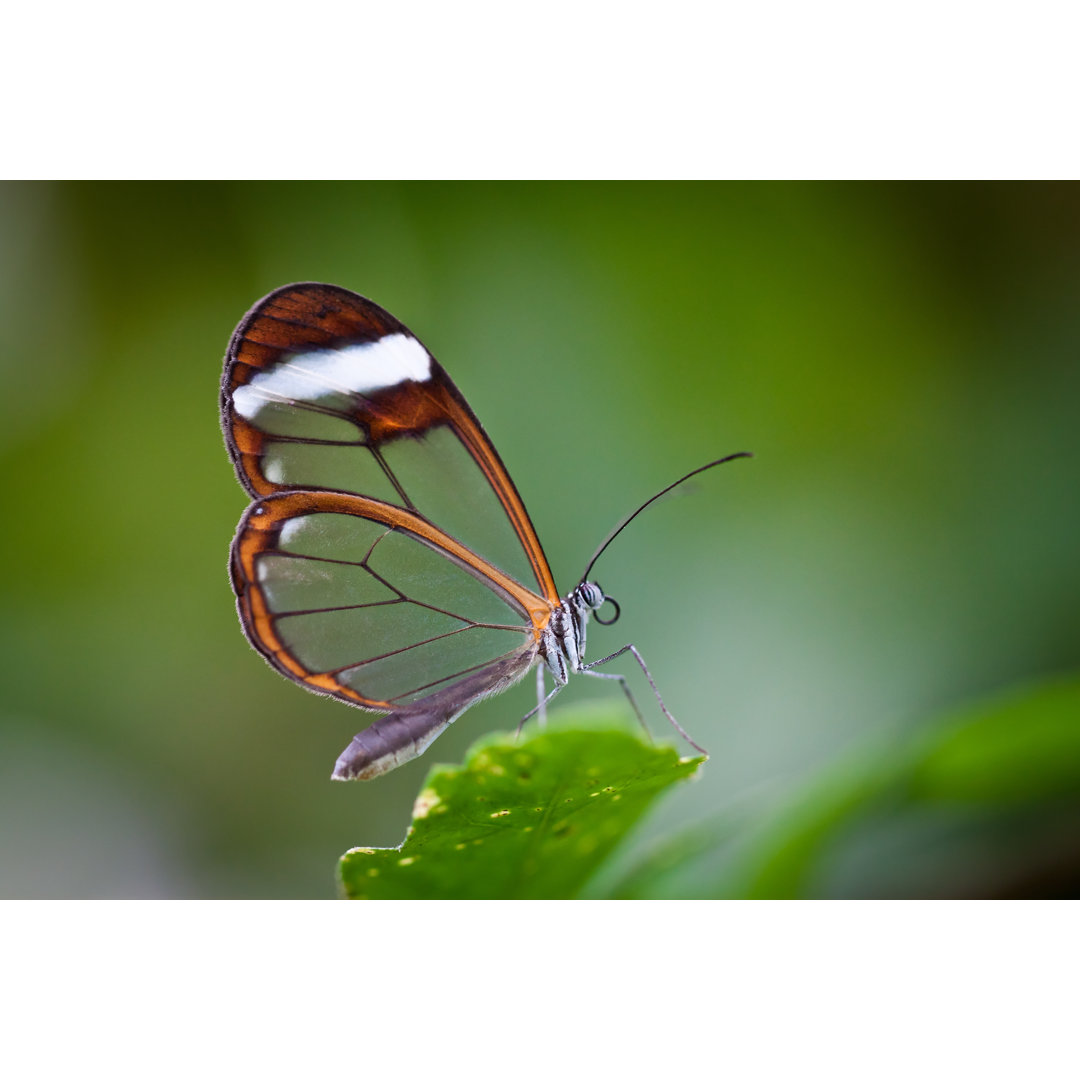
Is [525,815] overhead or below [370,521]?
below

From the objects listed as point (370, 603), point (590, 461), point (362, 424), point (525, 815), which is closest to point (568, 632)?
point (370, 603)

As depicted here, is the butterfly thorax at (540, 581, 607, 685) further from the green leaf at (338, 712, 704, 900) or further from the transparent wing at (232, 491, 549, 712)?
the green leaf at (338, 712, 704, 900)

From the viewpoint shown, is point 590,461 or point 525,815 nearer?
point 525,815

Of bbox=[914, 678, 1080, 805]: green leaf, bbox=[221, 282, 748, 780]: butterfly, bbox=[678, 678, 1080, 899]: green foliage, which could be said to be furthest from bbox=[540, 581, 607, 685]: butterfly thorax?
bbox=[914, 678, 1080, 805]: green leaf

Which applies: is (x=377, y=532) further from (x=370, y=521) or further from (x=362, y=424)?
(x=362, y=424)

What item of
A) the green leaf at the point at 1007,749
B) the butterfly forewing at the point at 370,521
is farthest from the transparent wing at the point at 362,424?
the green leaf at the point at 1007,749

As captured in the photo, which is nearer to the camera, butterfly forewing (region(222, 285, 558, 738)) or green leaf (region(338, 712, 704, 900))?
green leaf (region(338, 712, 704, 900))
